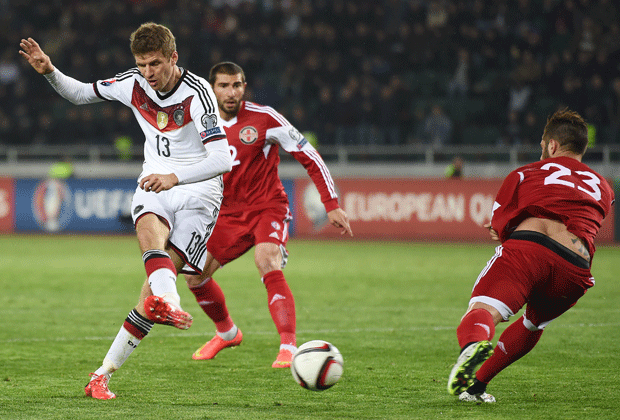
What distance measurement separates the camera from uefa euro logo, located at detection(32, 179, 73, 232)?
739 inches

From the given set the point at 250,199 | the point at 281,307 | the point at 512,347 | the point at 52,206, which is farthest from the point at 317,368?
the point at 52,206

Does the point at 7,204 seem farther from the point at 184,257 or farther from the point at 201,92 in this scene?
the point at 201,92

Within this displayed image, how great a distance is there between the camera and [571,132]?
14.6 feet

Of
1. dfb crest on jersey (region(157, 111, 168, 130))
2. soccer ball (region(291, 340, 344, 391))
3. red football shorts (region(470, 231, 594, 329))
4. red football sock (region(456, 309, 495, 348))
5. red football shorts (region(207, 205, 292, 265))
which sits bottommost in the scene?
soccer ball (region(291, 340, 344, 391))

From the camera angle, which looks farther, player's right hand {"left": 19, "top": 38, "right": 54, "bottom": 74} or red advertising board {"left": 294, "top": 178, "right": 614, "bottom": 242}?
red advertising board {"left": 294, "top": 178, "right": 614, "bottom": 242}

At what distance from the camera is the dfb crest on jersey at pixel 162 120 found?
16.7 feet

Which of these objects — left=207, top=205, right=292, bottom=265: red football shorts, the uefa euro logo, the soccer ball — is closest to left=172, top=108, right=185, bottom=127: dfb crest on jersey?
left=207, top=205, right=292, bottom=265: red football shorts

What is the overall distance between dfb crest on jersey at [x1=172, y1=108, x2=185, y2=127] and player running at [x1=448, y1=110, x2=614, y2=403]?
191 cm

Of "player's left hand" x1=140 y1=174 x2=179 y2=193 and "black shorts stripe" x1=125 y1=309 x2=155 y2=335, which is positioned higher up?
"player's left hand" x1=140 y1=174 x2=179 y2=193

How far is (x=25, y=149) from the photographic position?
20.2m

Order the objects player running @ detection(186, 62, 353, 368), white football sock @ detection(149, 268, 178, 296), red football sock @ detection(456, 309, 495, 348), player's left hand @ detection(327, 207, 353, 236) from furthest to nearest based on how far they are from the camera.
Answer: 1. player running @ detection(186, 62, 353, 368)
2. player's left hand @ detection(327, 207, 353, 236)
3. white football sock @ detection(149, 268, 178, 296)
4. red football sock @ detection(456, 309, 495, 348)

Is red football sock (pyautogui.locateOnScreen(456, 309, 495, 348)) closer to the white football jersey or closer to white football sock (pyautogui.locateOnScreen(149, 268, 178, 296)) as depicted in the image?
white football sock (pyautogui.locateOnScreen(149, 268, 178, 296))

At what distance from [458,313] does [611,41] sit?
1166cm

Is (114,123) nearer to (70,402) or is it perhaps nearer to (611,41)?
(611,41)
